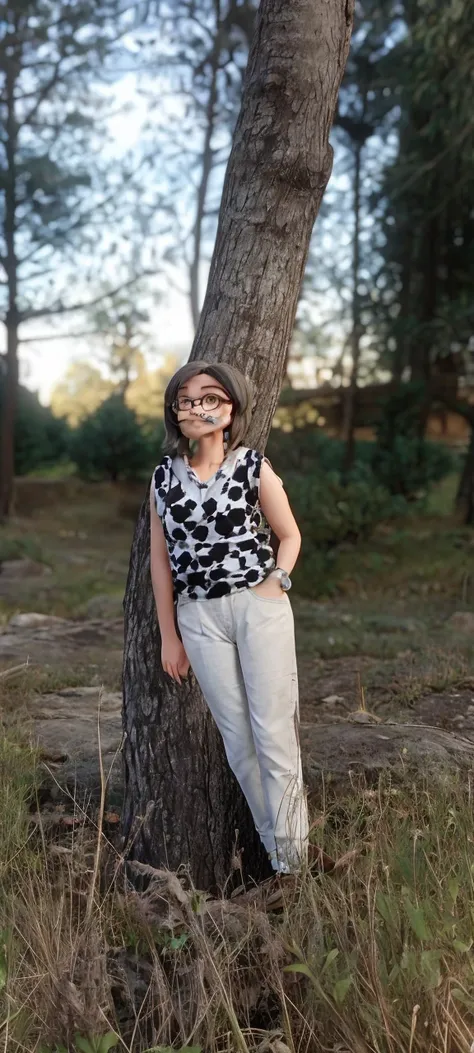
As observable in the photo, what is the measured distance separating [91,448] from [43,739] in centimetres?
1519

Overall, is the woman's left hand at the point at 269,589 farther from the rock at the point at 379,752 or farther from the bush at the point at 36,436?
the bush at the point at 36,436

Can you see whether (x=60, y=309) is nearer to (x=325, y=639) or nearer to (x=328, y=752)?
(x=325, y=639)

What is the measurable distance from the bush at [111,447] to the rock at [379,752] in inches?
599

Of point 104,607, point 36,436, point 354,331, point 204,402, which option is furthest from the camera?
point 36,436

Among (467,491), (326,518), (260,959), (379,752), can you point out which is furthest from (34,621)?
(467,491)

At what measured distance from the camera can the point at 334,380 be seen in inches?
719

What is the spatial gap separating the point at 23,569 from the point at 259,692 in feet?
29.6

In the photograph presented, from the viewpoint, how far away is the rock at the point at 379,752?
13.2 feet

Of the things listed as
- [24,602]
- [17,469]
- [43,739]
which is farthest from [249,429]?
[17,469]

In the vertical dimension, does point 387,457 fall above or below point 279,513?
above

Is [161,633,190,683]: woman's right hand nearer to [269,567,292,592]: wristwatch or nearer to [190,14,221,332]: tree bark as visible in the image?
[269,567,292,592]: wristwatch

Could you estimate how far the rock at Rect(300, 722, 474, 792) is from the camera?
4016 millimetres

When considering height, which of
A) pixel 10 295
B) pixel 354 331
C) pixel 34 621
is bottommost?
pixel 34 621

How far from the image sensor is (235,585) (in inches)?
126
